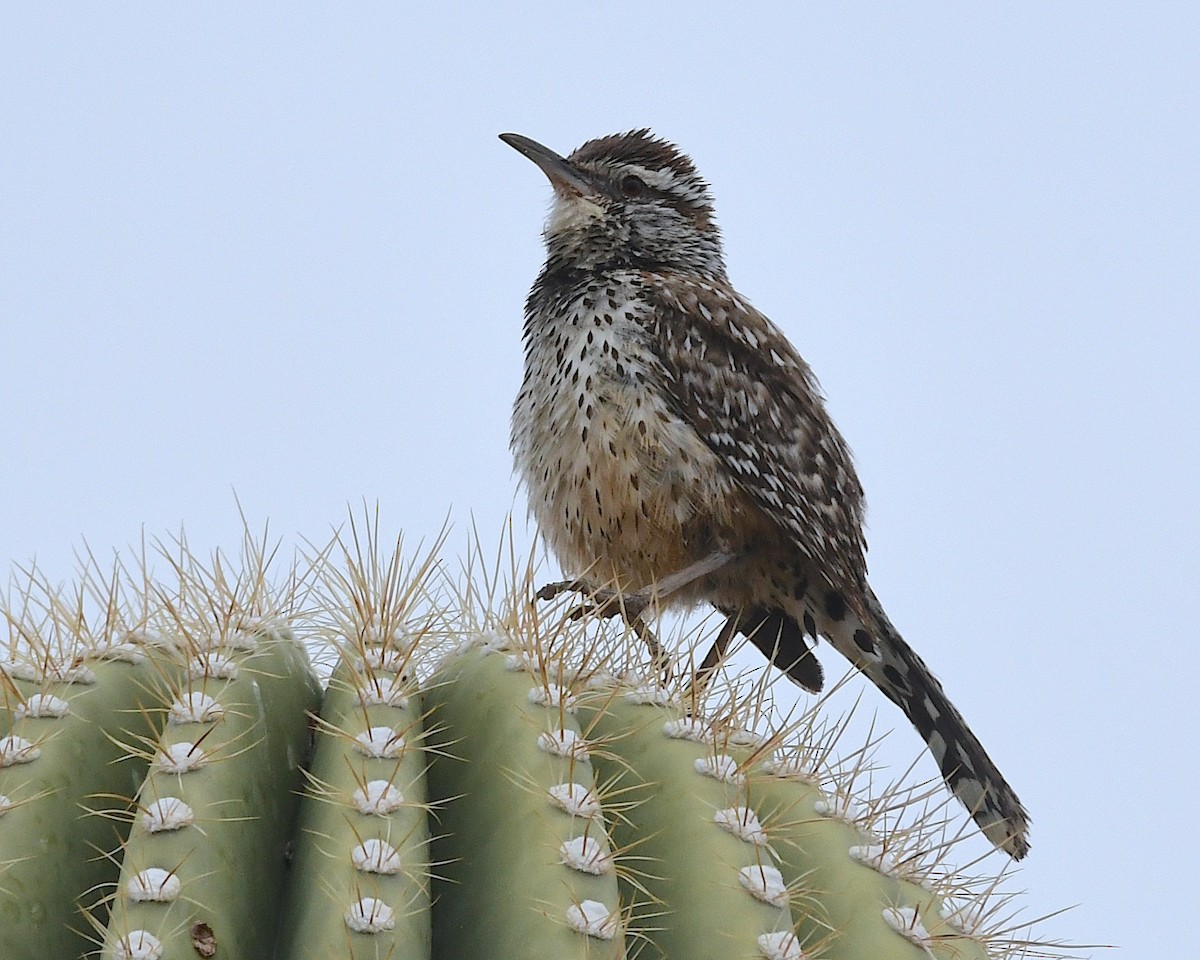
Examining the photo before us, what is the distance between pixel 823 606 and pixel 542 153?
5.33ft

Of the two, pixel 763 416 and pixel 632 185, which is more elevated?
pixel 632 185

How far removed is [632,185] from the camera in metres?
4.40

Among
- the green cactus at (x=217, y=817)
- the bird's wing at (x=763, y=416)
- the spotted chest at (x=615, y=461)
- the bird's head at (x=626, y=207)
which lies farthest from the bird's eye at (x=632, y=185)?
the green cactus at (x=217, y=817)

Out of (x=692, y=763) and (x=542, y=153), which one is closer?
(x=692, y=763)

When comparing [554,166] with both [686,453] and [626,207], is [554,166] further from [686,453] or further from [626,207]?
[686,453]

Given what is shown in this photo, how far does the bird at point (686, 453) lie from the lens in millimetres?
3664

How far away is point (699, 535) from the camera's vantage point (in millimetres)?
3738

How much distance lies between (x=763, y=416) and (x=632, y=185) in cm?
89

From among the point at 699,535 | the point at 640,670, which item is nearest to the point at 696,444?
the point at 699,535

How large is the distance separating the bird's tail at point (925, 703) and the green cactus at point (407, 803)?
1733mm

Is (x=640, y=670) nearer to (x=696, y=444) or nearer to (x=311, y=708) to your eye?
(x=311, y=708)

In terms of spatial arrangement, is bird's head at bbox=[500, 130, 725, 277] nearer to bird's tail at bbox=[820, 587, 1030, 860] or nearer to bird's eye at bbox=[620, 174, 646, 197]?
bird's eye at bbox=[620, 174, 646, 197]

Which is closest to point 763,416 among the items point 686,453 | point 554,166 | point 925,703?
point 686,453

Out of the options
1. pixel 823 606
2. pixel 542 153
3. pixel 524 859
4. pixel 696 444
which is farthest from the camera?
pixel 542 153
